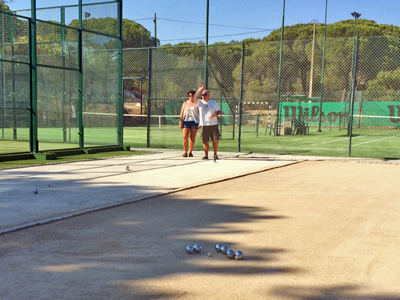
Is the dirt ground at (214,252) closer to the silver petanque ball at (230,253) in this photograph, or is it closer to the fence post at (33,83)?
the silver petanque ball at (230,253)

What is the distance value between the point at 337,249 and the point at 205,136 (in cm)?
735

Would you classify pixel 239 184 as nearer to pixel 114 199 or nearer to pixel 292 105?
pixel 114 199

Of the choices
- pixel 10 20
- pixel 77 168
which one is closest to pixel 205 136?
pixel 77 168

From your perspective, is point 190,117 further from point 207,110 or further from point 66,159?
point 66,159

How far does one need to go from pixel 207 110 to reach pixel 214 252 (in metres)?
7.47

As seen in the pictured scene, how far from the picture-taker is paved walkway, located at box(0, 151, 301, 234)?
569 cm

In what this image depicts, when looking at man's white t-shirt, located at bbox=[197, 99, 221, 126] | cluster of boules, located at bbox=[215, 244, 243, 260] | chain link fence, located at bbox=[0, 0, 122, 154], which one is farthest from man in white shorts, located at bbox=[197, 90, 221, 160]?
cluster of boules, located at bbox=[215, 244, 243, 260]

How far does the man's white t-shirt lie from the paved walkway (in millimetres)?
938

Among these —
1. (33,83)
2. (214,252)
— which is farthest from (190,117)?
(214,252)

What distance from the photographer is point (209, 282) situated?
133 inches

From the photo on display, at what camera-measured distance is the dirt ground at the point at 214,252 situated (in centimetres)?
324

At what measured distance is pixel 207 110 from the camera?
11305 mm

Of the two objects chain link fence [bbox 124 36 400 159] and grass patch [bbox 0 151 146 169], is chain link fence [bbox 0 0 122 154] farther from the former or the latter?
chain link fence [bbox 124 36 400 159]

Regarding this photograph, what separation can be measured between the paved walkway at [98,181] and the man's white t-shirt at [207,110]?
938 mm
